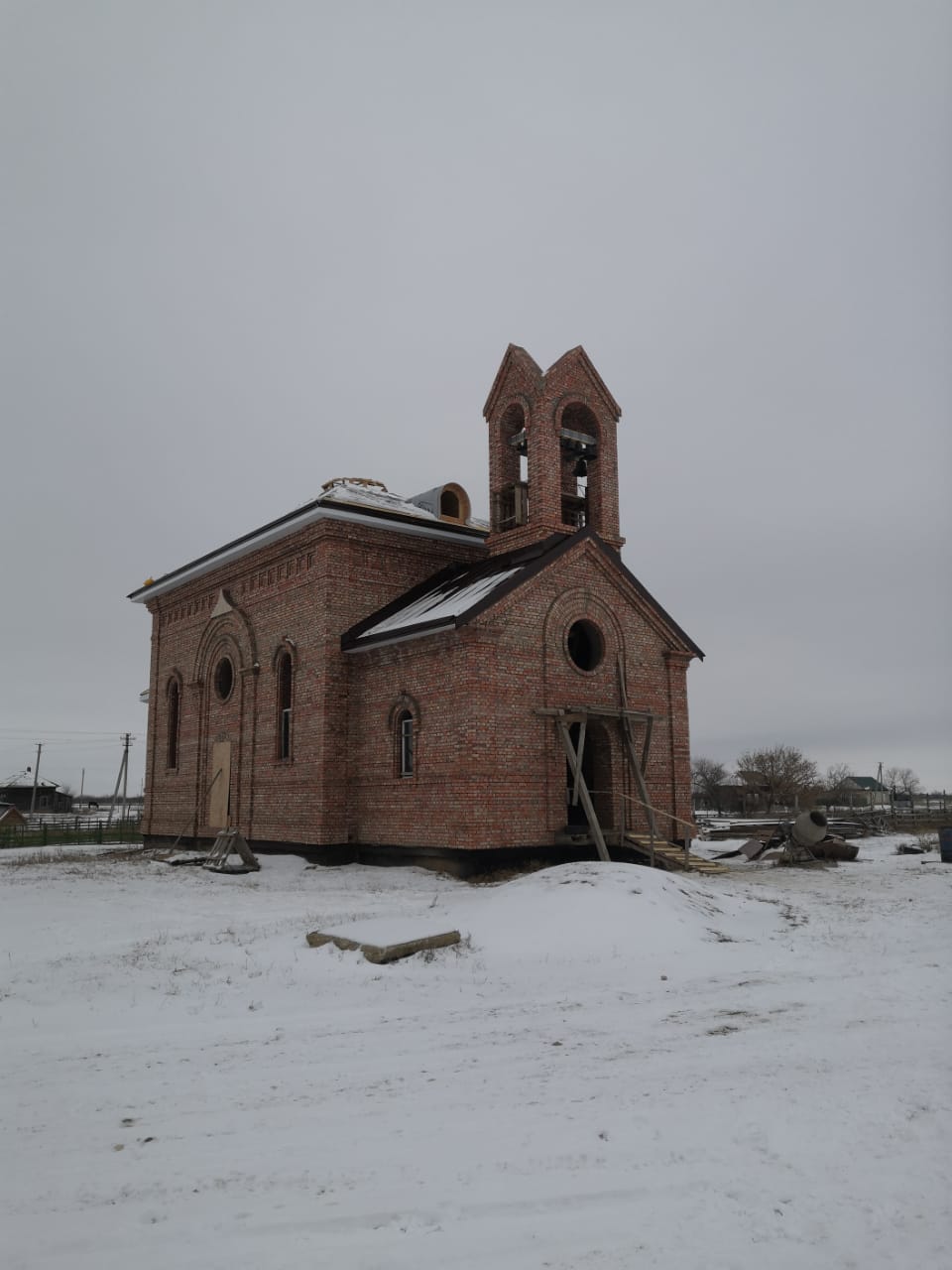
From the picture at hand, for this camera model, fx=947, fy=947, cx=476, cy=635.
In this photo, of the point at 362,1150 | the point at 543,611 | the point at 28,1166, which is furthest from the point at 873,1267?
the point at 543,611

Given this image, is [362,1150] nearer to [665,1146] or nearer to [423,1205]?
[423,1205]

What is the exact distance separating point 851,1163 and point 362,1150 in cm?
229

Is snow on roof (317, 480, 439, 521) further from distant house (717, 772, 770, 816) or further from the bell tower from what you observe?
distant house (717, 772, 770, 816)

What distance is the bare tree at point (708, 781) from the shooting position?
236 feet

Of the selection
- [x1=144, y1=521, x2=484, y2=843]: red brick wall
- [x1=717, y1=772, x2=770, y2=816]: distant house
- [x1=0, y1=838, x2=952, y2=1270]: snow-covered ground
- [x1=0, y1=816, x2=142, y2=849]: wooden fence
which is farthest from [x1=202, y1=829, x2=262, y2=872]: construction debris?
[x1=717, y1=772, x2=770, y2=816]: distant house

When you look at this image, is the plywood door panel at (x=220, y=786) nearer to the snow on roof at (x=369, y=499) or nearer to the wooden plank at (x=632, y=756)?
the snow on roof at (x=369, y=499)

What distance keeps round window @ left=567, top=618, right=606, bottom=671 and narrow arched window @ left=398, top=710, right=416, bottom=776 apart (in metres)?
3.35

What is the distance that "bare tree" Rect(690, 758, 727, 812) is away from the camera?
71938 mm

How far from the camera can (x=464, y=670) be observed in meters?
16.4

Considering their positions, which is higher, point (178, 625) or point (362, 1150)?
point (178, 625)

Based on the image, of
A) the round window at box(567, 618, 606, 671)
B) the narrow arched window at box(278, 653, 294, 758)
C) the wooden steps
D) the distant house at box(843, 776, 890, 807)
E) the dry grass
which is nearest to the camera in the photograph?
the wooden steps

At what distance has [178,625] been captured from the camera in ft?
84.0

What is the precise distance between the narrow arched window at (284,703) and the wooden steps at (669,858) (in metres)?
7.55

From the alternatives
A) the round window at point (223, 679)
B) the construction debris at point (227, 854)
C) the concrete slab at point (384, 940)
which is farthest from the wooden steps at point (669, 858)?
the round window at point (223, 679)
